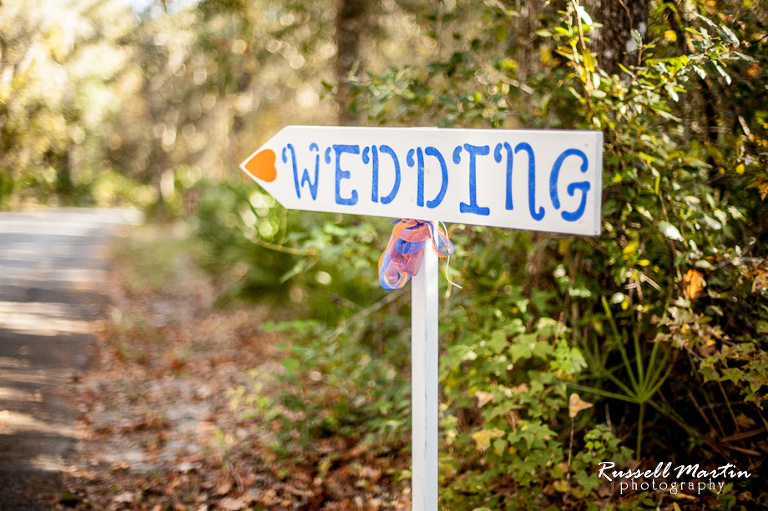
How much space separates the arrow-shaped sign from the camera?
145cm

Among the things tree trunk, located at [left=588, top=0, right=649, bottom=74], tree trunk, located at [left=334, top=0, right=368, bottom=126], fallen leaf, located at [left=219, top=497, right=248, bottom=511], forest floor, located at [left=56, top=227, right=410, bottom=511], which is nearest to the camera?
tree trunk, located at [left=588, top=0, right=649, bottom=74]

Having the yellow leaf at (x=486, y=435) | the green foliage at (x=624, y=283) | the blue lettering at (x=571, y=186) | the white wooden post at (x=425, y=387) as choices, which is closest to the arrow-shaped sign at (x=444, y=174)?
the blue lettering at (x=571, y=186)

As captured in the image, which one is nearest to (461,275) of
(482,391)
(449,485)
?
(482,391)

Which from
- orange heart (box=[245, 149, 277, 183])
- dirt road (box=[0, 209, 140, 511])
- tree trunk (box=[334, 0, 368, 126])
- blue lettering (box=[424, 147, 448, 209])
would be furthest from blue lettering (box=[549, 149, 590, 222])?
tree trunk (box=[334, 0, 368, 126])

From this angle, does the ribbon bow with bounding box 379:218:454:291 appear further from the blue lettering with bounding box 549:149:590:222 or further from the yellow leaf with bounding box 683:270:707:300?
the yellow leaf with bounding box 683:270:707:300

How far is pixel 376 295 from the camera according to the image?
464 cm

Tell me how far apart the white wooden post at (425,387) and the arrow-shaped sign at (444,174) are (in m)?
0.24

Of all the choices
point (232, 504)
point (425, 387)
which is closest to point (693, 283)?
point (425, 387)

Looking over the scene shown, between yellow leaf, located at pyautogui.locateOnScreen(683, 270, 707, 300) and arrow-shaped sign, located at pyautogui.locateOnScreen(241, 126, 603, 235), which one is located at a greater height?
arrow-shaped sign, located at pyautogui.locateOnScreen(241, 126, 603, 235)

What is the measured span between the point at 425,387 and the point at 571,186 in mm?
762

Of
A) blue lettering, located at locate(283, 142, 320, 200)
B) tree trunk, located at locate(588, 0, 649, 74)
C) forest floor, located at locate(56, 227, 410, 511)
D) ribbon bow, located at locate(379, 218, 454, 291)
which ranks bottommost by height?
forest floor, located at locate(56, 227, 410, 511)

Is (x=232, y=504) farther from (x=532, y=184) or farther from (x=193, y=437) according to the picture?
(x=532, y=184)

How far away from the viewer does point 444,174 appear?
1.67 metres

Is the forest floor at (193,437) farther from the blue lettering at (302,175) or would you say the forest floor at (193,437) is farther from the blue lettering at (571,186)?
the blue lettering at (571,186)
